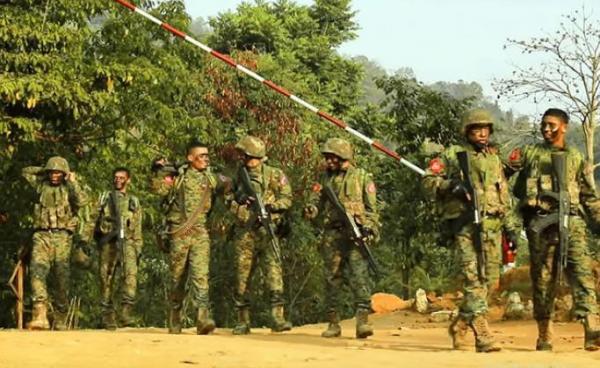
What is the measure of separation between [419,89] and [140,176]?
5449mm

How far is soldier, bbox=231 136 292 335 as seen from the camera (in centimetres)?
1106

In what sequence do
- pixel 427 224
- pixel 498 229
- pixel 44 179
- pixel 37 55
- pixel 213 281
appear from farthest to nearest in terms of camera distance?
pixel 213 281 → pixel 427 224 → pixel 37 55 → pixel 44 179 → pixel 498 229

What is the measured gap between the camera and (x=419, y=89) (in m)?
19.6

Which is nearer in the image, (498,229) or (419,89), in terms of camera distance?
(498,229)

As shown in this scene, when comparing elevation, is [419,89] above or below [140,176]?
above

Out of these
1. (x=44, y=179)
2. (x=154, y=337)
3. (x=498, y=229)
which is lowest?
(x=154, y=337)

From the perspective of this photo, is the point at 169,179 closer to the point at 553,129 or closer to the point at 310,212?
the point at 310,212

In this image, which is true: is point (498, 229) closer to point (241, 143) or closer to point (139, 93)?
point (241, 143)

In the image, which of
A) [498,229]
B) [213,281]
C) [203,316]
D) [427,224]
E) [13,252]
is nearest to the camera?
[498,229]

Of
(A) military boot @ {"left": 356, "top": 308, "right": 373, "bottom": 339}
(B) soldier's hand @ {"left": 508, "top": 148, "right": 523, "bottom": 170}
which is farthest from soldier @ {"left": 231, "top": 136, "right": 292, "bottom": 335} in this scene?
(B) soldier's hand @ {"left": 508, "top": 148, "right": 523, "bottom": 170}

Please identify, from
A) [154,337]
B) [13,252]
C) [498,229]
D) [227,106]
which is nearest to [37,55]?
[13,252]

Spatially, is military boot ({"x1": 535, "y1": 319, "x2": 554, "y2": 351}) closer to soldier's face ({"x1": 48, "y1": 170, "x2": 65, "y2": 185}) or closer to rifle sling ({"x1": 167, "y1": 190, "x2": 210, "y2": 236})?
rifle sling ({"x1": 167, "y1": 190, "x2": 210, "y2": 236})

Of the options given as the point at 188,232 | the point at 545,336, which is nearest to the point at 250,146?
the point at 188,232

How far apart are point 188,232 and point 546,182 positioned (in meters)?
3.73
